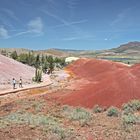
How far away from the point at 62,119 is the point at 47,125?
13.0 feet

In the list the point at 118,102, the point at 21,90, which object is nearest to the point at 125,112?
the point at 118,102

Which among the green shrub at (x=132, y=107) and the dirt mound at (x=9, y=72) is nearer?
the green shrub at (x=132, y=107)

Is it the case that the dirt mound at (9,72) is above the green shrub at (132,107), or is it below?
above

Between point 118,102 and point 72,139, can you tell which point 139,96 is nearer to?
point 118,102

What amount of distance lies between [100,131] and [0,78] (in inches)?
1509

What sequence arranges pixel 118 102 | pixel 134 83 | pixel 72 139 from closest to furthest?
pixel 72 139
pixel 118 102
pixel 134 83

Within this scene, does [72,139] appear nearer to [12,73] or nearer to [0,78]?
[0,78]

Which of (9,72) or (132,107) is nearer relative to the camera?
(132,107)

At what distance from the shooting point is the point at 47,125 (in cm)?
1515

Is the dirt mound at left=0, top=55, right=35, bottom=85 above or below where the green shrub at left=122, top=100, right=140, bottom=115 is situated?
above

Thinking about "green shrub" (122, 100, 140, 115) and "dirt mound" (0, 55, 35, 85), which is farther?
"dirt mound" (0, 55, 35, 85)

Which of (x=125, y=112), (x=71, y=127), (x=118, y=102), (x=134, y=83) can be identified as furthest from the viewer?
(x=134, y=83)

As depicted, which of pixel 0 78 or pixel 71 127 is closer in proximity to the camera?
pixel 71 127

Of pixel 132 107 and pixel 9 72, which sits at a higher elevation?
pixel 9 72
